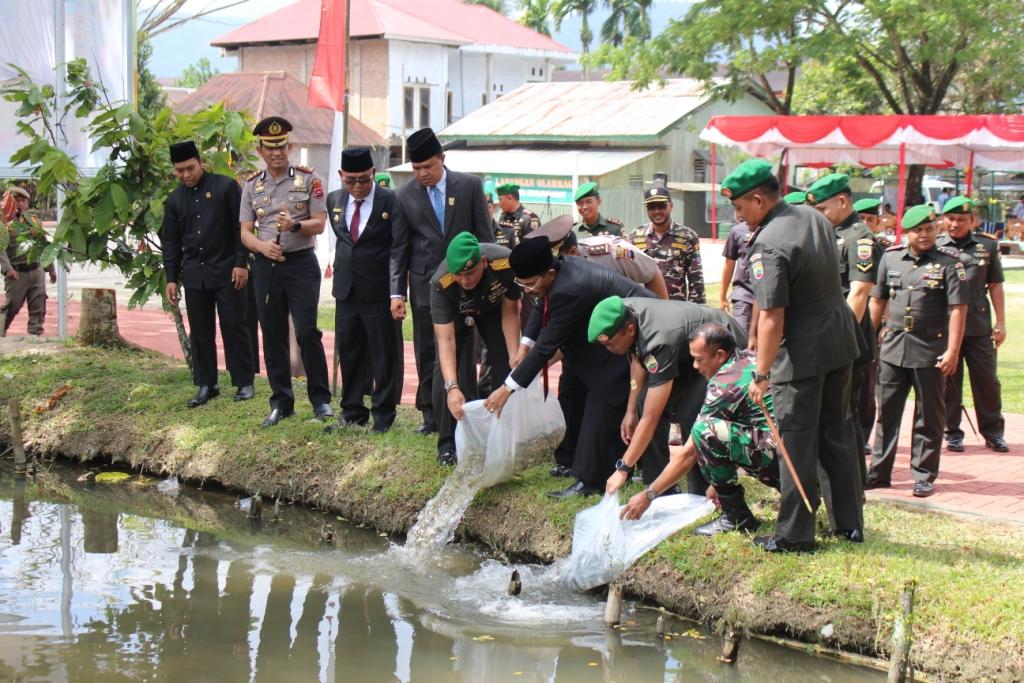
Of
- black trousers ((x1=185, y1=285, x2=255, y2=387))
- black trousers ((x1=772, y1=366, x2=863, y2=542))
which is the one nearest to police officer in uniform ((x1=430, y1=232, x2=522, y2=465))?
black trousers ((x1=772, y1=366, x2=863, y2=542))

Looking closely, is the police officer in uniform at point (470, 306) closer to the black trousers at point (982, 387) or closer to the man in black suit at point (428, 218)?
the man in black suit at point (428, 218)

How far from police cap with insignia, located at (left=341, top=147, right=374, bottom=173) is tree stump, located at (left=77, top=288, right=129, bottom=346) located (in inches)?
178

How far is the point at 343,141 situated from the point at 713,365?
569 centimetres

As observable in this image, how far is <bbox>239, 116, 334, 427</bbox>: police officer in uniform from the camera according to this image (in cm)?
838

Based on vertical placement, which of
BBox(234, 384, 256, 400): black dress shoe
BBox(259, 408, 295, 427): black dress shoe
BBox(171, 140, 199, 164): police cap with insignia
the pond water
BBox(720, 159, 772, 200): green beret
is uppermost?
BBox(171, 140, 199, 164): police cap with insignia

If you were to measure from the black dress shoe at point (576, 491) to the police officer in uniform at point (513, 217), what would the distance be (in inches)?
126

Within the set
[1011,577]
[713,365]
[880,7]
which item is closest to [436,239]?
[713,365]

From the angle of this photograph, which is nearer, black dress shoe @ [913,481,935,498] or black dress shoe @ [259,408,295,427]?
black dress shoe @ [913,481,935,498]

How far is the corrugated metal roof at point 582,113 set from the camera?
3972 cm

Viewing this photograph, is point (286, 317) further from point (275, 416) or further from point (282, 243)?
point (275, 416)

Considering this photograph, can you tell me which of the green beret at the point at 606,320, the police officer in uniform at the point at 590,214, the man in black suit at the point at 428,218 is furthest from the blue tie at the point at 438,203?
the green beret at the point at 606,320

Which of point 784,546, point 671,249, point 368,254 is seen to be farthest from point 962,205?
point 368,254

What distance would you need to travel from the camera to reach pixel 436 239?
7.87m

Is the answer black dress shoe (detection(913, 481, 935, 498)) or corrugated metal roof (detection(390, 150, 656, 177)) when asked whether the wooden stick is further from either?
corrugated metal roof (detection(390, 150, 656, 177))
